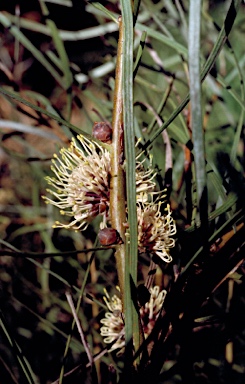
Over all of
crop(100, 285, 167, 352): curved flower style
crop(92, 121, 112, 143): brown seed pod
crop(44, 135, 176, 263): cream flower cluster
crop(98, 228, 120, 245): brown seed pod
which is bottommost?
crop(100, 285, 167, 352): curved flower style

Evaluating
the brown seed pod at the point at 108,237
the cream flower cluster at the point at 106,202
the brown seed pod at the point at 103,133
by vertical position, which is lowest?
the brown seed pod at the point at 108,237

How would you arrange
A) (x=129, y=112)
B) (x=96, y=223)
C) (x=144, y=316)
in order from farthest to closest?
(x=96, y=223), (x=144, y=316), (x=129, y=112)

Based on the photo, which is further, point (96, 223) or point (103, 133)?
point (96, 223)

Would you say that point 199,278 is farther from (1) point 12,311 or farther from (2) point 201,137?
(1) point 12,311

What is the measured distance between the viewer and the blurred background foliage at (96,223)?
0.76ft

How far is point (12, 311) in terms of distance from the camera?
0.43m

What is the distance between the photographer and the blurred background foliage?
0.23 meters

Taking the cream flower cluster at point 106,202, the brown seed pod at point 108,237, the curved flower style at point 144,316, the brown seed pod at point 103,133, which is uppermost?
the brown seed pod at point 103,133

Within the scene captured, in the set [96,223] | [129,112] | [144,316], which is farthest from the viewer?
[96,223]

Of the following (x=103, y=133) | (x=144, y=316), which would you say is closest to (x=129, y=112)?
(x=103, y=133)

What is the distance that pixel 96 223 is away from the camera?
0.47 meters

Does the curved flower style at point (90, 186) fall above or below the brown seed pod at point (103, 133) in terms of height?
below

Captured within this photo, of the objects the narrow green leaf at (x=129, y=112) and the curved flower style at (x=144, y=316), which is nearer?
the narrow green leaf at (x=129, y=112)

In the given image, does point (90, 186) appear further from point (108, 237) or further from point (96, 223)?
point (96, 223)
